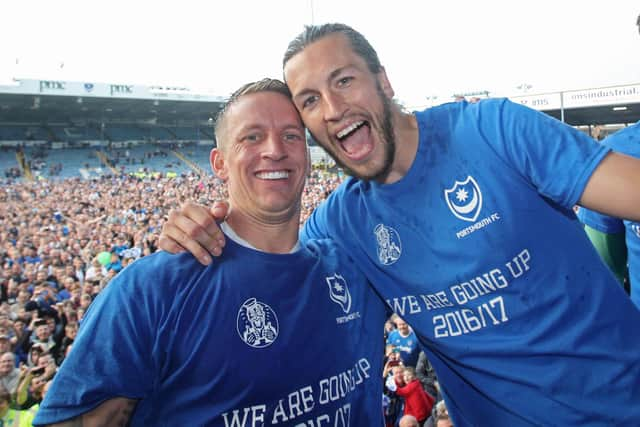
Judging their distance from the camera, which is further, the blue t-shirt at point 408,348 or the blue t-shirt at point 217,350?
the blue t-shirt at point 408,348

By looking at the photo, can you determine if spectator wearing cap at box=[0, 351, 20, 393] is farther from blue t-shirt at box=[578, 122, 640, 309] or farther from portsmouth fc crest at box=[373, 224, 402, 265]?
blue t-shirt at box=[578, 122, 640, 309]

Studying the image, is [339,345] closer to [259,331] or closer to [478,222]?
[259,331]

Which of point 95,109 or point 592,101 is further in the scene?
point 95,109

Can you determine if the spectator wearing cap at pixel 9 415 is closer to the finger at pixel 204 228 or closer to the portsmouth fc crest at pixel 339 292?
the finger at pixel 204 228

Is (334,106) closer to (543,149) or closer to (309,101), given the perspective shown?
(309,101)

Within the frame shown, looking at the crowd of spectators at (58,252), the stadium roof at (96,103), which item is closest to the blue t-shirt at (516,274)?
the crowd of spectators at (58,252)

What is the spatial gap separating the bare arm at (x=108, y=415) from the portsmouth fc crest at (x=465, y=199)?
1251mm

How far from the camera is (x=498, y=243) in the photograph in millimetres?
1580

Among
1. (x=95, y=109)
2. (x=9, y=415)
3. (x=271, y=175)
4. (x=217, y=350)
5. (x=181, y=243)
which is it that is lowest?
(x=9, y=415)

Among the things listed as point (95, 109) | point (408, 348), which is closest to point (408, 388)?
point (408, 348)

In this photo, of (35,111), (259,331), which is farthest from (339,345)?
(35,111)

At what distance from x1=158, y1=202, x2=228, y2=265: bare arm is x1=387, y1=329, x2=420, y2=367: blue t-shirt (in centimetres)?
437

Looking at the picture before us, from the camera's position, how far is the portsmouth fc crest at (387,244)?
1.78m

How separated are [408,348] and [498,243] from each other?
13.9 feet
